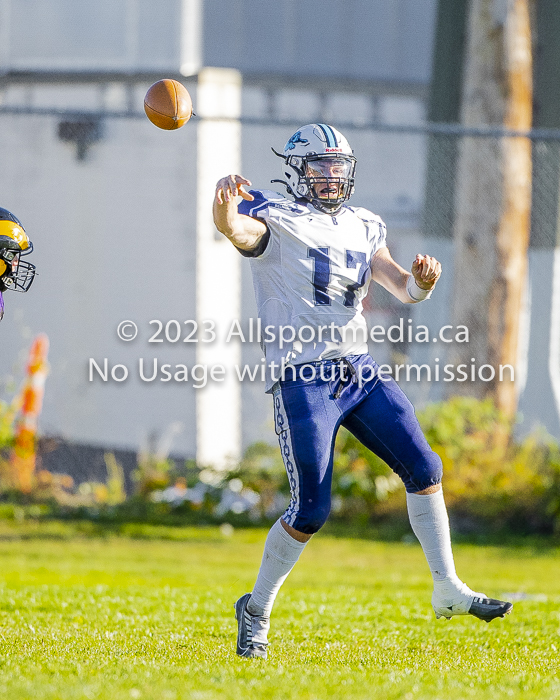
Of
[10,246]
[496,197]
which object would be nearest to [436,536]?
[10,246]

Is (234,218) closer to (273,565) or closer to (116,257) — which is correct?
(273,565)

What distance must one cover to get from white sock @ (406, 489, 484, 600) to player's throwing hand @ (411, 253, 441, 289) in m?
0.86

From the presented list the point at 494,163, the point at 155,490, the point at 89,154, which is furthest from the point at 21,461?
the point at 494,163

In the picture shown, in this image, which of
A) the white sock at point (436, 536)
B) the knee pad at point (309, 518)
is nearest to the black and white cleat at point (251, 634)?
the knee pad at point (309, 518)

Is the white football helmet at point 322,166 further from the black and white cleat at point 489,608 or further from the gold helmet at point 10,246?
the black and white cleat at point 489,608

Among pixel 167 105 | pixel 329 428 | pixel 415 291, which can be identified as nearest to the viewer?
pixel 329 428

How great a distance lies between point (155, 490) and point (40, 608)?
4.12 metres

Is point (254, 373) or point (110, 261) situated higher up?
point (110, 261)

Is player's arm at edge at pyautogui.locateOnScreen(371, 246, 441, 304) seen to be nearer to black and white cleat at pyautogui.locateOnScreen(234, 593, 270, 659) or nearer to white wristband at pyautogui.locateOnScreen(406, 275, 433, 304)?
white wristband at pyautogui.locateOnScreen(406, 275, 433, 304)

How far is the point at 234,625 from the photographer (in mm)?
4848

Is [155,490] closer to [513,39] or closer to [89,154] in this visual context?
[89,154]

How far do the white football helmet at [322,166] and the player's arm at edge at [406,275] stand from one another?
311 mm

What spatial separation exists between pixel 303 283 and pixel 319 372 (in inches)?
14.6

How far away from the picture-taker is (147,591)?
5.91 metres
